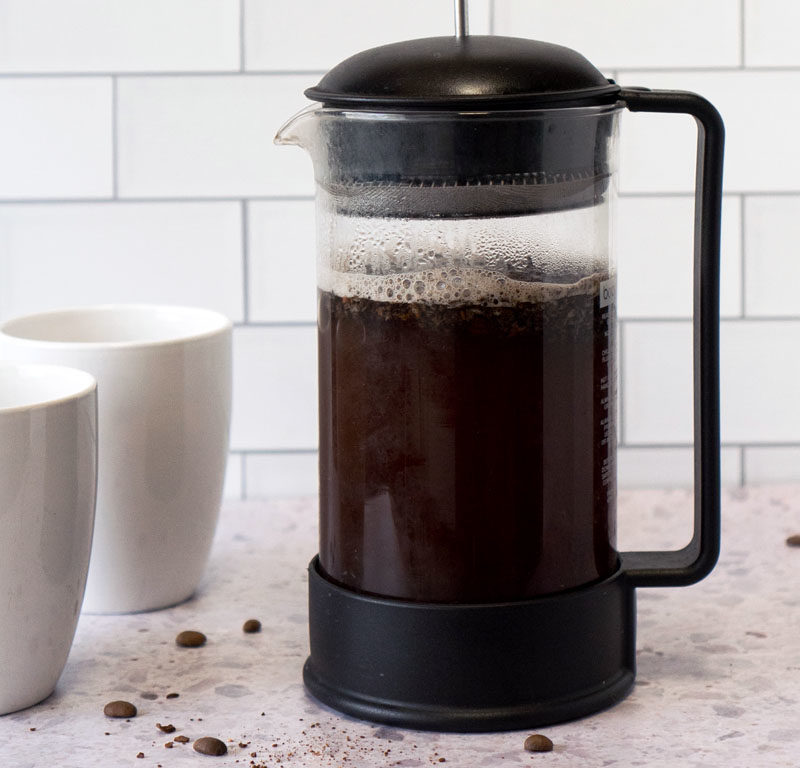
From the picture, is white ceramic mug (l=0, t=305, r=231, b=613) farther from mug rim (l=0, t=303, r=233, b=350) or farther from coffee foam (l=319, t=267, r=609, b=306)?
coffee foam (l=319, t=267, r=609, b=306)

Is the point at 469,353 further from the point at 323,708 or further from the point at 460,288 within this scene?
the point at 323,708

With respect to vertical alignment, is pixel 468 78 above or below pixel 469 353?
above

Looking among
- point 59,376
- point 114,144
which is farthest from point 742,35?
point 59,376

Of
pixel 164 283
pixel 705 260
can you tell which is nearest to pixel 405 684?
pixel 705 260

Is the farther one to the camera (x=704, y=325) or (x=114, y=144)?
(x=114, y=144)

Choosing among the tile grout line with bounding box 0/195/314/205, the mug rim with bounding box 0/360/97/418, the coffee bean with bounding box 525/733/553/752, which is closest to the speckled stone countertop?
the coffee bean with bounding box 525/733/553/752

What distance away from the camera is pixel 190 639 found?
76cm

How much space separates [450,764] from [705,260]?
0.28 m

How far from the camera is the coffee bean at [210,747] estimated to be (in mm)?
625

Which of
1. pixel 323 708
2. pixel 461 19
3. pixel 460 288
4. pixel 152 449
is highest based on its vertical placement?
pixel 461 19

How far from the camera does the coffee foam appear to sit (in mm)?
617

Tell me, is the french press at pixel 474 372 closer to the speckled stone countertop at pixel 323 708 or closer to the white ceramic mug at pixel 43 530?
the speckled stone countertop at pixel 323 708

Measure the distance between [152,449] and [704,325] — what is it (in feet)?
1.10

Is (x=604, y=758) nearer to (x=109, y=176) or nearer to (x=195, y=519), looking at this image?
(x=195, y=519)
